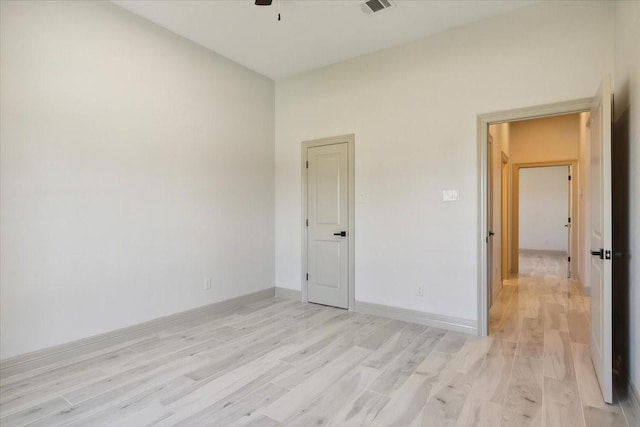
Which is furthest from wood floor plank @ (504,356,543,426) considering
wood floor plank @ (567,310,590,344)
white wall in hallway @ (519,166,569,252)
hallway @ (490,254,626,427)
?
white wall in hallway @ (519,166,569,252)

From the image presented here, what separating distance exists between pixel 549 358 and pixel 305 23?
3.75 m

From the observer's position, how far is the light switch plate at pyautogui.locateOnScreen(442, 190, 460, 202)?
336 centimetres

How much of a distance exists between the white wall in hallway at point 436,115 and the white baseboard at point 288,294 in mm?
1007

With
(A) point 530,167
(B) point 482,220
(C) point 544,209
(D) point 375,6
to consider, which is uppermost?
(D) point 375,6

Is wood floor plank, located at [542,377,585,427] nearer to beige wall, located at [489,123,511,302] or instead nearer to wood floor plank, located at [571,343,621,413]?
wood floor plank, located at [571,343,621,413]

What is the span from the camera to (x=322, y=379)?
2.38 m

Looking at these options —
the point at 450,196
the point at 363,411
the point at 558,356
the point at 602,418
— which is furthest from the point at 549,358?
the point at 363,411

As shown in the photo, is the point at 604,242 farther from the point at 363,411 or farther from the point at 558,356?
the point at 363,411

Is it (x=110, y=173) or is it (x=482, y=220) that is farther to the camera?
(x=482, y=220)

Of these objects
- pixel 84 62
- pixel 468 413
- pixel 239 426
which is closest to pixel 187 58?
pixel 84 62

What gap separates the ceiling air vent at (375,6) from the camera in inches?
114

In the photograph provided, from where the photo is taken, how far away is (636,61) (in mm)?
2047

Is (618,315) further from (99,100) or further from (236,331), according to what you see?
(99,100)

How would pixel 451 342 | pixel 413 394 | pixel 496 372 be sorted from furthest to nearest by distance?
1. pixel 451 342
2. pixel 496 372
3. pixel 413 394
